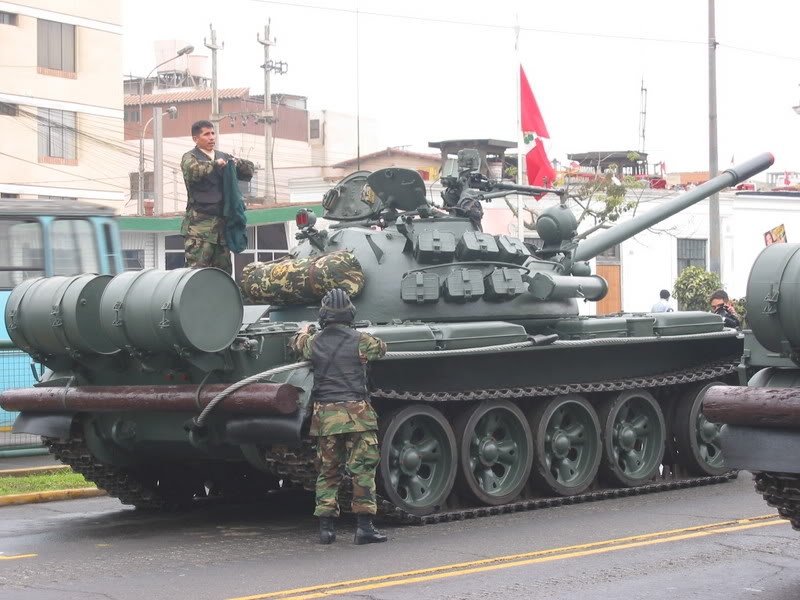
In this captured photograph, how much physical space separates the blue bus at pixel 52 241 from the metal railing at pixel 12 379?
6.95 feet

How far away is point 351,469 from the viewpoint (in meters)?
9.71

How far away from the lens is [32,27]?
115 ft

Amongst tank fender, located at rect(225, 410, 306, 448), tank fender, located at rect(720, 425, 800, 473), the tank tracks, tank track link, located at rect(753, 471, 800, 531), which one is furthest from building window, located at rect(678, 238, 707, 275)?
tank fender, located at rect(720, 425, 800, 473)

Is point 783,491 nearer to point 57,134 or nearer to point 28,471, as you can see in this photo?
point 28,471

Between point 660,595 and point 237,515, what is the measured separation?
188 inches

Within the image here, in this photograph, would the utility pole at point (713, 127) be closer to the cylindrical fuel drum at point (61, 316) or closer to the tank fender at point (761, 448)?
the cylindrical fuel drum at point (61, 316)

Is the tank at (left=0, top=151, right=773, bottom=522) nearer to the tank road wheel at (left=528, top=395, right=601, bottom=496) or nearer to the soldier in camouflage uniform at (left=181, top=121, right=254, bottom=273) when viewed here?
the tank road wheel at (left=528, top=395, right=601, bottom=496)

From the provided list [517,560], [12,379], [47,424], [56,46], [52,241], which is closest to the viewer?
[517,560]

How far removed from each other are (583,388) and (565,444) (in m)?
0.52

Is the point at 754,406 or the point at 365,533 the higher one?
the point at 754,406

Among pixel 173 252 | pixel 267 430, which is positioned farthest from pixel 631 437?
pixel 173 252

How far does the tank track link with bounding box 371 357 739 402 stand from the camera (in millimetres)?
10867

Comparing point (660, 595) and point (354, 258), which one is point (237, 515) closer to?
point (354, 258)

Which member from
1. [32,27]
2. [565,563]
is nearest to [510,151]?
[32,27]
